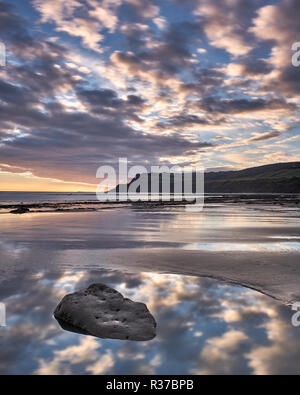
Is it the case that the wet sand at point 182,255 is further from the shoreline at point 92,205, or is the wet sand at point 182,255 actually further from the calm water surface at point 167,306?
the shoreline at point 92,205

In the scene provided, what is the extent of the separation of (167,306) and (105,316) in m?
1.45

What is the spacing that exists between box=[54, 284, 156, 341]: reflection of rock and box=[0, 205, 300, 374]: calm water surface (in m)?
0.23

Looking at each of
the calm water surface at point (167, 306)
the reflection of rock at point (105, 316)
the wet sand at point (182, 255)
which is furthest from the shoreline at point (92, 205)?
the reflection of rock at point (105, 316)

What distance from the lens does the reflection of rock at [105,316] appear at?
5.44m

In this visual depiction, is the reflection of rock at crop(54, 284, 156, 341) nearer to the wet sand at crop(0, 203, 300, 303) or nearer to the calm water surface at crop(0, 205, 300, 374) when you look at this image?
the calm water surface at crop(0, 205, 300, 374)

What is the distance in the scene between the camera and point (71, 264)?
35.1 feet

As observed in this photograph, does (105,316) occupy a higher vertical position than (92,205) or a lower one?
higher

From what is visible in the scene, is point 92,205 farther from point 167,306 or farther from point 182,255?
point 167,306

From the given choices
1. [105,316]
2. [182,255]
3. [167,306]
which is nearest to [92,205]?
[182,255]

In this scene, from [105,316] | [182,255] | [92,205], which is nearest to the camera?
[105,316]

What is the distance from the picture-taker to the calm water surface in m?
4.53

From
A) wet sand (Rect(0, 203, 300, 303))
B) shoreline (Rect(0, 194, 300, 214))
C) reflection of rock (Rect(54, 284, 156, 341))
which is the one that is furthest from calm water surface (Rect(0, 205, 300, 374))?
shoreline (Rect(0, 194, 300, 214))

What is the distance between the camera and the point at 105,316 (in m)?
5.90
